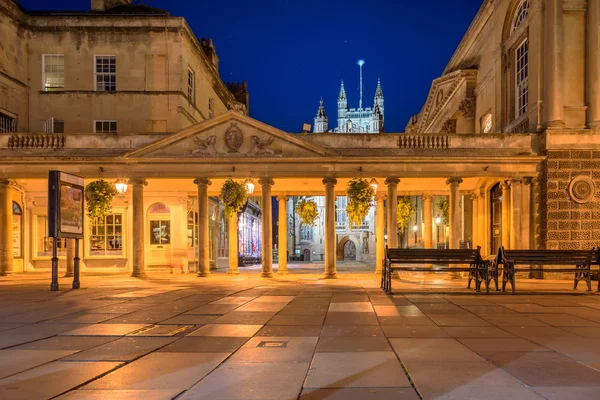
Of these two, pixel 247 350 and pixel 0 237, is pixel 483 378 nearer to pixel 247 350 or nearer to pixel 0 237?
pixel 247 350

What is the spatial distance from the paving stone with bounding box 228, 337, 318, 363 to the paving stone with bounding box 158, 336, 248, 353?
154mm

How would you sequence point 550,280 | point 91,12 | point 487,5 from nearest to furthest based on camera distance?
point 550,280, point 487,5, point 91,12

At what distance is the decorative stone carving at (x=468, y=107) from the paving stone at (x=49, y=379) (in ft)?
94.9

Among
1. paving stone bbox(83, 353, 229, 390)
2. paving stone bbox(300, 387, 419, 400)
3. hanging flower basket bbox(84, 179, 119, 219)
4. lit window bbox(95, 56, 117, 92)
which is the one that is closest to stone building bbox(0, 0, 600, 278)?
hanging flower basket bbox(84, 179, 119, 219)

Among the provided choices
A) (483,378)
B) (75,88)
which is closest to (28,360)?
(483,378)

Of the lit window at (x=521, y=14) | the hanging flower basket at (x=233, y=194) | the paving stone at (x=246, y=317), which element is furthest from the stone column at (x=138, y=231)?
the lit window at (x=521, y=14)

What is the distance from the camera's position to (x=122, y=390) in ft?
16.3

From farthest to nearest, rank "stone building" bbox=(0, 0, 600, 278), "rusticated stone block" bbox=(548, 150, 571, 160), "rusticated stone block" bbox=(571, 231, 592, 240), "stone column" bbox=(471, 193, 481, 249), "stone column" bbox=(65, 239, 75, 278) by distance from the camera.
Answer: "stone column" bbox=(471, 193, 481, 249)
"stone column" bbox=(65, 239, 75, 278)
"rusticated stone block" bbox=(548, 150, 571, 160)
"stone building" bbox=(0, 0, 600, 278)
"rusticated stone block" bbox=(571, 231, 592, 240)

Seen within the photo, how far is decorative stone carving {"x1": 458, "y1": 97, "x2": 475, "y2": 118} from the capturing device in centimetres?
3167

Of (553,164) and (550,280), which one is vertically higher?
(553,164)

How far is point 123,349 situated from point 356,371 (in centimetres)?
300

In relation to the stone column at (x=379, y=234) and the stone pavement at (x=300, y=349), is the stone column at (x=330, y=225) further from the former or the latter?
the stone pavement at (x=300, y=349)

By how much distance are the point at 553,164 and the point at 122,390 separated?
65.8 feet

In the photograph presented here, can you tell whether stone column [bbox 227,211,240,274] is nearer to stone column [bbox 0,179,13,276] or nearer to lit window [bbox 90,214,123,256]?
lit window [bbox 90,214,123,256]
